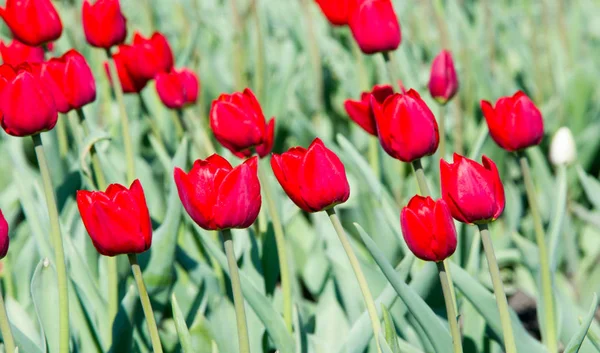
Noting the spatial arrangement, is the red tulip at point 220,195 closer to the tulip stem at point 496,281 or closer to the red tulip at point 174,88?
the tulip stem at point 496,281

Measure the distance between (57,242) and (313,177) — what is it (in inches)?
14.4

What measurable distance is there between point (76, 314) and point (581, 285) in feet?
3.77

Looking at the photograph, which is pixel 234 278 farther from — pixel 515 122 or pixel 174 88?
pixel 174 88

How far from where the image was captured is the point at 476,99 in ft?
8.25

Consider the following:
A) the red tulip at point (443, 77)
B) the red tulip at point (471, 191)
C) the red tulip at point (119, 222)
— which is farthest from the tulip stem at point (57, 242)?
the red tulip at point (443, 77)

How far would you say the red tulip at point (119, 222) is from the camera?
0.92m

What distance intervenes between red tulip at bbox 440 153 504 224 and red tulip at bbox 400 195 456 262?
3 centimetres

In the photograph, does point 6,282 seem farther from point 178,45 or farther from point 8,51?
point 178,45

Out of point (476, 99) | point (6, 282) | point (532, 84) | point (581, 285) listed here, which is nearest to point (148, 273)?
point (6, 282)

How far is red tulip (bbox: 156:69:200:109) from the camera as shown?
1.60 m

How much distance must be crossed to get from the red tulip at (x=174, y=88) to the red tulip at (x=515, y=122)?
66 centimetres

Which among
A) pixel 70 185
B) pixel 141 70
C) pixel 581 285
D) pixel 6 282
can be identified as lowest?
pixel 581 285

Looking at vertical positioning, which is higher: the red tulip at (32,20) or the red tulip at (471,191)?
the red tulip at (32,20)

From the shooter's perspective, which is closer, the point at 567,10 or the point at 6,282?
the point at 6,282
